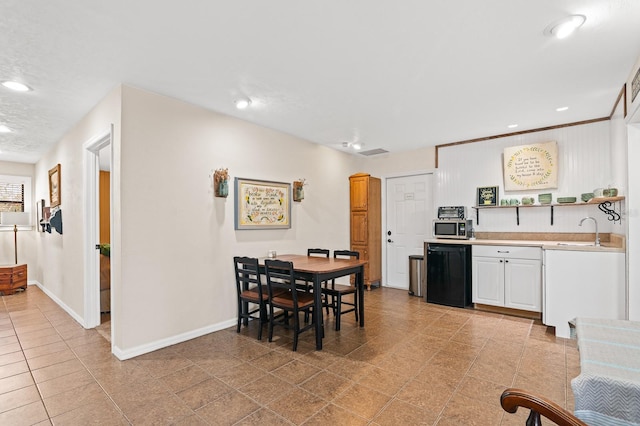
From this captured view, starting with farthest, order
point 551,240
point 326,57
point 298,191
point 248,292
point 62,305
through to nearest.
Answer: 1. point 298,191
2. point 62,305
3. point 551,240
4. point 248,292
5. point 326,57

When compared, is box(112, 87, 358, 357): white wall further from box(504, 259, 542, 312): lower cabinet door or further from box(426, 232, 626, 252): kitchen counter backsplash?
box(504, 259, 542, 312): lower cabinet door

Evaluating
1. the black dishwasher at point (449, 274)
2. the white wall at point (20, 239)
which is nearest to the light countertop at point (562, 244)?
the black dishwasher at point (449, 274)

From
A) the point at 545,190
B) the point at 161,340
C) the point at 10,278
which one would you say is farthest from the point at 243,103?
the point at 10,278

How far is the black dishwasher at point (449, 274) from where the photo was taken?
4.52m

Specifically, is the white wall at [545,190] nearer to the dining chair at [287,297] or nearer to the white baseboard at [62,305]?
the dining chair at [287,297]

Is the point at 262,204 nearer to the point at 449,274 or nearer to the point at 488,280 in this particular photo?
the point at 449,274

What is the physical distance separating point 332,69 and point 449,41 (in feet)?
3.11

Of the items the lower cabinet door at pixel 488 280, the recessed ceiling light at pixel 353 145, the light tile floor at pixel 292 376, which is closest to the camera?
the light tile floor at pixel 292 376

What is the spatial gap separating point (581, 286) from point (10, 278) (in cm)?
867

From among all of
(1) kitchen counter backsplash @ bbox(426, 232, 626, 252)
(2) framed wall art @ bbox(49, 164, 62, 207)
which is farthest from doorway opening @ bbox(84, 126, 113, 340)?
(1) kitchen counter backsplash @ bbox(426, 232, 626, 252)

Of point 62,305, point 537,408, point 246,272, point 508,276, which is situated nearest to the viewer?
point 537,408

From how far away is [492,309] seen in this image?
14.3 ft

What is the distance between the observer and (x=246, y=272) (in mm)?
3471

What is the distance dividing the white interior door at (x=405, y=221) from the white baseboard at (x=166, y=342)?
3.30m
